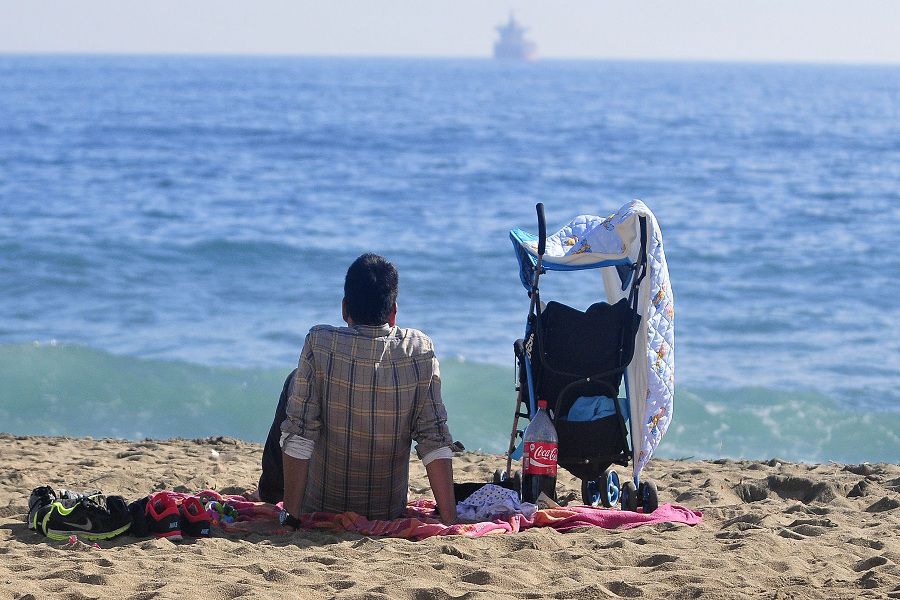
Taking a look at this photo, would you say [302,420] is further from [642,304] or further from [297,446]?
[642,304]

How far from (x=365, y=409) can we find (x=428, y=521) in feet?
1.99

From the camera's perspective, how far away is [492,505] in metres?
4.81

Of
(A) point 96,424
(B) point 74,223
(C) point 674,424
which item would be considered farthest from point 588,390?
(B) point 74,223

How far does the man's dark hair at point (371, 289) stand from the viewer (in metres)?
4.37

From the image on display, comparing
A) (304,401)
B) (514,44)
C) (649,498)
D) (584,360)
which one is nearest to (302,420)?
(304,401)

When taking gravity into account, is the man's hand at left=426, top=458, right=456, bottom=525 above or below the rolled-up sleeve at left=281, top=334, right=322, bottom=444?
below

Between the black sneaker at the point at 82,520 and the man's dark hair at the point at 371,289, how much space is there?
4.17 ft

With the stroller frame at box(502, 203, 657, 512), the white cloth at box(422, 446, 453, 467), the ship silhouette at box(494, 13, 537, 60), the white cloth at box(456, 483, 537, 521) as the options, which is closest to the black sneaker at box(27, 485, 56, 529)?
the white cloth at box(422, 446, 453, 467)

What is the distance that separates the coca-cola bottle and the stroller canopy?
451 millimetres

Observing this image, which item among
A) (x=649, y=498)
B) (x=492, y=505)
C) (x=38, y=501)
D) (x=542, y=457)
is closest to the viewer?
(x=38, y=501)

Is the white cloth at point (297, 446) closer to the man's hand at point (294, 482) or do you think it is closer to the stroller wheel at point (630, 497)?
the man's hand at point (294, 482)

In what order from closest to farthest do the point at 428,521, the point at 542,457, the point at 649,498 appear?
the point at 428,521 → the point at 542,457 → the point at 649,498

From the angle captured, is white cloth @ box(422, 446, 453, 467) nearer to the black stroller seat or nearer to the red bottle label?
the red bottle label

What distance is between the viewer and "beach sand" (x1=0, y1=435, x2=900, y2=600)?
145 inches
